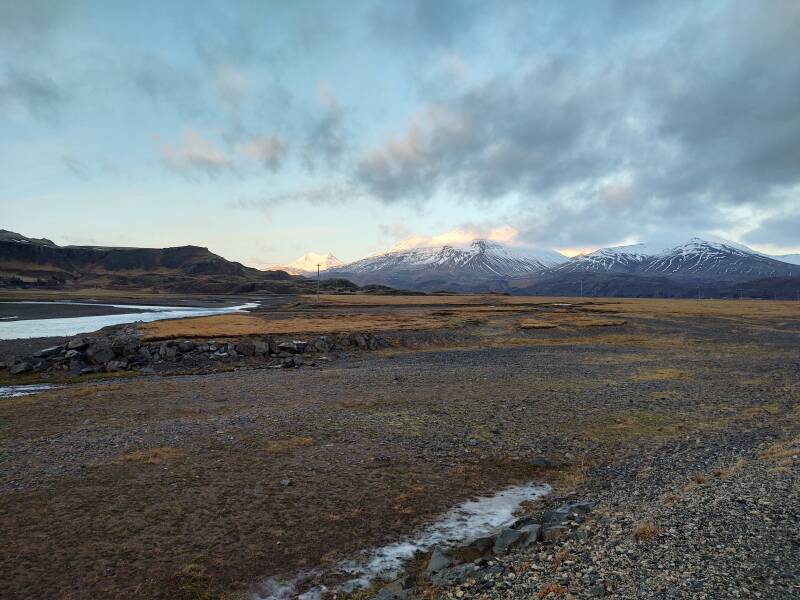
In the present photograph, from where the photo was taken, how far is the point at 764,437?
1880cm

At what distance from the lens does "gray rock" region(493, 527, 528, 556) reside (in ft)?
36.1

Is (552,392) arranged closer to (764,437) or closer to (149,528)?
(764,437)

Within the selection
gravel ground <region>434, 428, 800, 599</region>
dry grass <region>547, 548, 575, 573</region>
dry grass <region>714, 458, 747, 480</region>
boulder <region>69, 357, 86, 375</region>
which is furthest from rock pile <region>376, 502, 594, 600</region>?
boulder <region>69, 357, 86, 375</region>

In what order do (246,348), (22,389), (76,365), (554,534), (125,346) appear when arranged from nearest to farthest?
(554,534)
(22,389)
(76,365)
(125,346)
(246,348)

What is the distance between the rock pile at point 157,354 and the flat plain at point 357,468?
4758mm

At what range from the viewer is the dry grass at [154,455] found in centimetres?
1689

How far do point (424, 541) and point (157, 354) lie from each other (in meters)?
35.3

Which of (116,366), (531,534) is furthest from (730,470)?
(116,366)

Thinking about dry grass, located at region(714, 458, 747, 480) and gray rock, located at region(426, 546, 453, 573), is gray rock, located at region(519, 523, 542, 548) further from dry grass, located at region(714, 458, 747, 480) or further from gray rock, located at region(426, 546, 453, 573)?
dry grass, located at region(714, 458, 747, 480)

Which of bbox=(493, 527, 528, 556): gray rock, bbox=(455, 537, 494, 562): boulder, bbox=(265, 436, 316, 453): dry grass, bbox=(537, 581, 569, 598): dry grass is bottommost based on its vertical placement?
bbox=(265, 436, 316, 453): dry grass

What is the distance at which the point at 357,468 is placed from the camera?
656 inches

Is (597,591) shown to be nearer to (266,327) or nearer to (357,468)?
(357,468)

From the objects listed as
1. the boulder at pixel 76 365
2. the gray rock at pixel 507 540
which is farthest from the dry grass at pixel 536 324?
the gray rock at pixel 507 540

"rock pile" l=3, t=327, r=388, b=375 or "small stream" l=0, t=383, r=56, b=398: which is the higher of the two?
"rock pile" l=3, t=327, r=388, b=375
